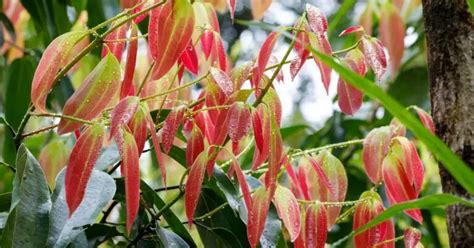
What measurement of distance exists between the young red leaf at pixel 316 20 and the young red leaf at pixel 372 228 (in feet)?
0.48

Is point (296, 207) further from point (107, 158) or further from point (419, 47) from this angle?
point (419, 47)

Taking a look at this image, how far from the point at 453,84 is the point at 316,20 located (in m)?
0.12

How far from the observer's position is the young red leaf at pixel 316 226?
26.6 inches

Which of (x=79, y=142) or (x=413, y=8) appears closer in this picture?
(x=79, y=142)

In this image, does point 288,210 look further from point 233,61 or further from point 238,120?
point 233,61

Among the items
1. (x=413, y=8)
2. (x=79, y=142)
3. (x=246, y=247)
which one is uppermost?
(x=413, y=8)

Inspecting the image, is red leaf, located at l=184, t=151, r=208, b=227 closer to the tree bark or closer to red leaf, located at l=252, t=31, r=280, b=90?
red leaf, located at l=252, t=31, r=280, b=90

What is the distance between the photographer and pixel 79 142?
545 millimetres

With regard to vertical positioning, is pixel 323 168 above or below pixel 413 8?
below

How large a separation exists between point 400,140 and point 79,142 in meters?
0.29

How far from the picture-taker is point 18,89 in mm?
1083

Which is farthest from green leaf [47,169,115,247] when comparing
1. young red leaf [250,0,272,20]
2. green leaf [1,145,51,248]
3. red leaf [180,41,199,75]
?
young red leaf [250,0,272,20]

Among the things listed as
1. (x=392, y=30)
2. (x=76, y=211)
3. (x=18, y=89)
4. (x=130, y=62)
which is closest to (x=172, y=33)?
(x=130, y=62)

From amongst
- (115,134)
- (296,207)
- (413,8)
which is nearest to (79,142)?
(115,134)
